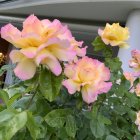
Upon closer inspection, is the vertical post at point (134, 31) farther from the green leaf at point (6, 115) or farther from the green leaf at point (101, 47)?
the green leaf at point (6, 115)

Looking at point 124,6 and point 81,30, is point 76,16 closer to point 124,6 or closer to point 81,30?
point 81,30

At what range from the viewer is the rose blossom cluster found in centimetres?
101

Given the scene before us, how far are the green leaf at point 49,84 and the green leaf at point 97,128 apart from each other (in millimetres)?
197

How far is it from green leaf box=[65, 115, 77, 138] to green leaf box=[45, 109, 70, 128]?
2 cm

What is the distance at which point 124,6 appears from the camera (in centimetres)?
607

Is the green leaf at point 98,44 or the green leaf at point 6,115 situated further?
the green leaf at point 98,44

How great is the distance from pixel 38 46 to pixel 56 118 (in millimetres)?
253

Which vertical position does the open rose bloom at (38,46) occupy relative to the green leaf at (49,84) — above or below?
above

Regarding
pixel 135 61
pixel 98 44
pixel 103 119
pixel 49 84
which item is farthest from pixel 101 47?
pixel 49 84

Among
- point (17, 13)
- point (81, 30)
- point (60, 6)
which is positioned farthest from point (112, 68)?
point (17, 13)

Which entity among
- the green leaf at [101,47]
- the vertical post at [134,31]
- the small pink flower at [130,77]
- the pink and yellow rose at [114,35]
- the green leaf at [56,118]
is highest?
the pink and yellow rose at [114,35]

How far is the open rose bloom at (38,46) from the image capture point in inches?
39.4

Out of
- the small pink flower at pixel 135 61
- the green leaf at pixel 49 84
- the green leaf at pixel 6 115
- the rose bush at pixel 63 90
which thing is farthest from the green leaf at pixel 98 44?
the green leaf at pixel 6 115

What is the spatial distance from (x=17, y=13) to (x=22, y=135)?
9.68 m
